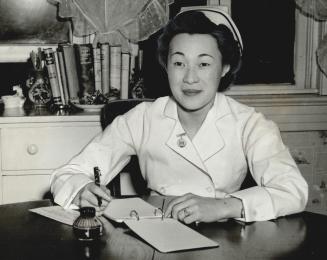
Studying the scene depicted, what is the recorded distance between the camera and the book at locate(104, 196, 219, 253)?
4.36 feet

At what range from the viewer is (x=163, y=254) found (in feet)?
4.19

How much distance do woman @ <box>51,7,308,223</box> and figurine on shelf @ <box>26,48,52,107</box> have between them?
0.89 m

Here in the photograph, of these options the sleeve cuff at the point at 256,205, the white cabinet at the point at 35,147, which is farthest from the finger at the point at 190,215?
the white cabinet at the point at 35,147

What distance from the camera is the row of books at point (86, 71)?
2801mm

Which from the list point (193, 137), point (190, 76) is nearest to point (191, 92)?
point (190, 76)

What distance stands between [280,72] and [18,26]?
60.3 inches

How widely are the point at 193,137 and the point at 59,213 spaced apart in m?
0.58

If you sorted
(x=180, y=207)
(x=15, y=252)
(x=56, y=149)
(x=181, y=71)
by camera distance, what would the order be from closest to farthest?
(x=15, y=252) → (x=180, y=207) → (x=181, y=71) → (x=56, y=149)

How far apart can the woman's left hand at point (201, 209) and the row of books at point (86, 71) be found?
135 centimetres

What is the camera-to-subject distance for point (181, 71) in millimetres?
1862

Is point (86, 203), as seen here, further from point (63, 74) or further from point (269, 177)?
point (63, 74)

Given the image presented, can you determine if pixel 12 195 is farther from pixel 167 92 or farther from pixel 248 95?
pixel 248 95

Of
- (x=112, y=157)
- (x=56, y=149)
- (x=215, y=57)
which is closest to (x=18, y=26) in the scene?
(x=56, y=149)

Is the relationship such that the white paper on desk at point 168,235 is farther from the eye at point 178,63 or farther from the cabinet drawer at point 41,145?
the cabinet drawer at point 41,145
